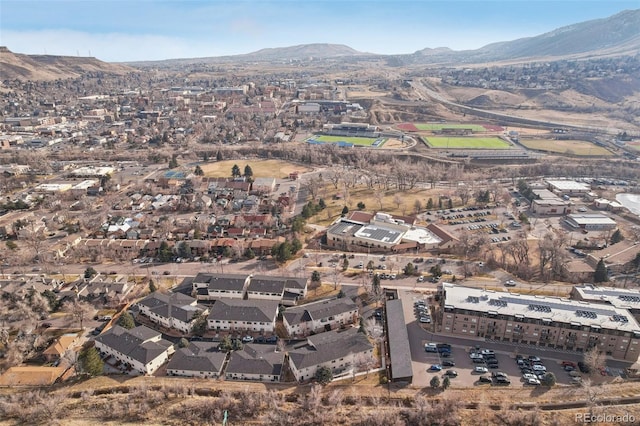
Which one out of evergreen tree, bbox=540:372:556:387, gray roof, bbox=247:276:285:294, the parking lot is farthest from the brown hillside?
evergreen tree, bbox=540:372:556:387

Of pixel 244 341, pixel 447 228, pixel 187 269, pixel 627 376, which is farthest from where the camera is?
pixel 447 228

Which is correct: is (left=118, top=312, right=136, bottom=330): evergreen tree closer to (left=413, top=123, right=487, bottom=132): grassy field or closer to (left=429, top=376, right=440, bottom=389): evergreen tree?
(left=429, top=376, right=440, bottom=389): evergreen tree

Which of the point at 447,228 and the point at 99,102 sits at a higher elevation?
the point at 99,102

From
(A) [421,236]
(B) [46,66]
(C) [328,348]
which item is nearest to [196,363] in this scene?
(C) [328,348]

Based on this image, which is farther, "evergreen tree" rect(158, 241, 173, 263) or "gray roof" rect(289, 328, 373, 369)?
"evergreen tree" rect(158, 241, 173, 263)

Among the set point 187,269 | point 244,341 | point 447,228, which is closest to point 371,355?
point 244,341

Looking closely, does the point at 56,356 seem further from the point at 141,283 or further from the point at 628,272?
the point at 628,272
